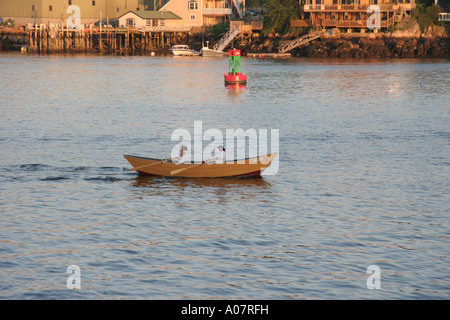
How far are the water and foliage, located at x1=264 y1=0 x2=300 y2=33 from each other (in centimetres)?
7283

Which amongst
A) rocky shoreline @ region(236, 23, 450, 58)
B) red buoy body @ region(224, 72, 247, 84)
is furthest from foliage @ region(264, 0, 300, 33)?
red buoy body @ region(224, 72, 247, 84)

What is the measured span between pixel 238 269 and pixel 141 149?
72.3 ft

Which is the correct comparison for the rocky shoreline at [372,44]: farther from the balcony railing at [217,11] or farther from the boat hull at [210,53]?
the balcony railing at [217,11]

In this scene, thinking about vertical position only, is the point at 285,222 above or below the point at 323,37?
below

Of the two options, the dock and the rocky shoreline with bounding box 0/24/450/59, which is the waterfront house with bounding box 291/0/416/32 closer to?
the rocky shoreline with bounding box 0/24/450/59

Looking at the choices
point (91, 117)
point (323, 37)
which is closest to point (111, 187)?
point (91, 117)

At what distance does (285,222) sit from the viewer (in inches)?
1097

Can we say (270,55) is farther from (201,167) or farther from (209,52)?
(201,167)

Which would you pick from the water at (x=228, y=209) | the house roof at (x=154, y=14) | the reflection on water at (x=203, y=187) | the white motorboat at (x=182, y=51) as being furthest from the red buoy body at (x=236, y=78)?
the house roof at (x=154, y=14)

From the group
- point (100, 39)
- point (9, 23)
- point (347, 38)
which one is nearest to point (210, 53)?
point (100, 39)

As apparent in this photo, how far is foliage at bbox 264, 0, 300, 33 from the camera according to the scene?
13412cm

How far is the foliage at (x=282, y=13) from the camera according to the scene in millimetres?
134125

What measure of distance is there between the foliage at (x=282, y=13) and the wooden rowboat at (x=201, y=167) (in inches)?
4098
